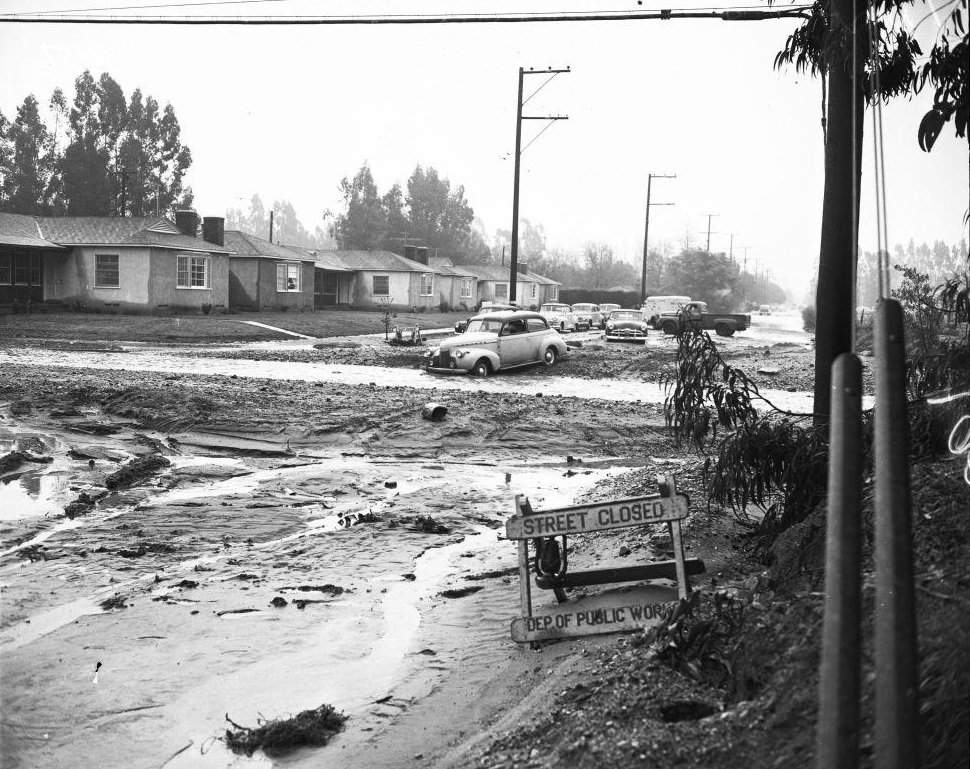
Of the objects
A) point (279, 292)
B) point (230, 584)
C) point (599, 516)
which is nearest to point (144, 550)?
point (230, 584)

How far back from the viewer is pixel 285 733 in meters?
5.64

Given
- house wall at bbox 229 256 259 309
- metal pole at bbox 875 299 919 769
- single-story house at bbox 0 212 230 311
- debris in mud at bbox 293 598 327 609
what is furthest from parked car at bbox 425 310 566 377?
house wall at bbox 229 256 259 309

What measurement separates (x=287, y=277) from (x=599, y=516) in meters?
53.9

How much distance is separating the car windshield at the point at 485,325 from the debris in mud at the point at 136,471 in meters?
14.6

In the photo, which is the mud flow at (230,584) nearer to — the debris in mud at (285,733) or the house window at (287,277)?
the debris in mud at (285,733)

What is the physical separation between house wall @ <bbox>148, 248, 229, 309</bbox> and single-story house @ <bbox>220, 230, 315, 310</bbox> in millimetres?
3540

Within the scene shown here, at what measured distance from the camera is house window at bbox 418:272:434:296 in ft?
240

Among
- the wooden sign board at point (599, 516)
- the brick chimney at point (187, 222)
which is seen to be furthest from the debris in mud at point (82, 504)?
the brick chimney at point (187, 222)

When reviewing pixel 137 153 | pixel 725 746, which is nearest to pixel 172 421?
pixel 725 746

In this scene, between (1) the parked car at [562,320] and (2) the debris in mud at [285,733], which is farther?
(1) the parked car at [562,320]

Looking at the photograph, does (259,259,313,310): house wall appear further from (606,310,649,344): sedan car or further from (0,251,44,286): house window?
(606,310,649,344): sedan car

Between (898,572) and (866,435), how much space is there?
4.75m

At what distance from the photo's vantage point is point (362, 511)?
11.5 metres

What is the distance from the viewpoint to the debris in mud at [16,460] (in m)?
12.9
